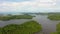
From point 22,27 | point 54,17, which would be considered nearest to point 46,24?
point 54,17

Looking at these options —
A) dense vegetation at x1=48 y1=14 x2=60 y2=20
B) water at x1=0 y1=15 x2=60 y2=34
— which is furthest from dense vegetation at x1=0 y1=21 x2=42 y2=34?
dense vegetation at x1=48 y1=14 x2=60 y2=20

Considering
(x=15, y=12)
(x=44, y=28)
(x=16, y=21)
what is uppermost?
(x=15, y=12)

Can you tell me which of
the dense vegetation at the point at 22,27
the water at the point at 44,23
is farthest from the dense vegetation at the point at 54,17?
the dense vegetation at the point at 22,27

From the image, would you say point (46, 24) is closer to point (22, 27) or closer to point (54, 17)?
point (54, 17)

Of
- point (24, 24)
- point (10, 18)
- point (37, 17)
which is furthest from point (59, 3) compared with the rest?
point (10, 18)

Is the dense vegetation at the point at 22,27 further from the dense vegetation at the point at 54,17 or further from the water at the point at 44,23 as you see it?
the dense vegetation at the point at 54,17

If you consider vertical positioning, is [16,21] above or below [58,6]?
below

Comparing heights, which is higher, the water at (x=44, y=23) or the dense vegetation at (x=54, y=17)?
the dense vegetation at (x=54, y=17)

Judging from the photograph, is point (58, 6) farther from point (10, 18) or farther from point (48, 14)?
point (10, 18)
